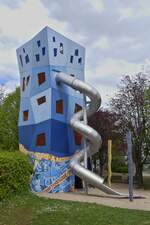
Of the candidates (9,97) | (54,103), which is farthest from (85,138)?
(9,97)

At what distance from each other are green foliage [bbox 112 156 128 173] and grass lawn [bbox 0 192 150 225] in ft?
119

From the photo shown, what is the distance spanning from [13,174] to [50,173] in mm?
6033

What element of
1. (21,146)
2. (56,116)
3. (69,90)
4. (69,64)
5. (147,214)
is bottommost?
(147,214)

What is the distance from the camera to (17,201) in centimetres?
1655

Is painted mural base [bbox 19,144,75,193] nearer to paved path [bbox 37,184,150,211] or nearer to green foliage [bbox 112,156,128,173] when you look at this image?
paved path [bbox 37,184,150,211]

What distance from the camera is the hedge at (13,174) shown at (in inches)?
683

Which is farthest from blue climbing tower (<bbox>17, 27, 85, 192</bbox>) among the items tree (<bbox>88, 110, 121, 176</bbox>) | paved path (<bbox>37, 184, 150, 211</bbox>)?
tree (<bbox>88, 110, 121, 176</bbox>)

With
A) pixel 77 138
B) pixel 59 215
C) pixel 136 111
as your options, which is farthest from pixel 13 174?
pixel 136 111

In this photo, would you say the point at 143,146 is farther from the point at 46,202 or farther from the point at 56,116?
the point at 46,202

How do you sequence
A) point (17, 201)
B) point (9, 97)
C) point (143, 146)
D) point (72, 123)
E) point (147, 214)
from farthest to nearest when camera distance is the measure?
point (9, 97)
point (143, 146)
point (72, 123)
point (17, 201)
point (147, 214)

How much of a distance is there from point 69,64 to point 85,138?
194 inches

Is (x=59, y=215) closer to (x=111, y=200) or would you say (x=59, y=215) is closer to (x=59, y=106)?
(x=111, y=200)

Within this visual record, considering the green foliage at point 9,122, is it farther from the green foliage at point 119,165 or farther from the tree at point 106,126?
the green foliage at point 119,165

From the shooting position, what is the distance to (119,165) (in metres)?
53.4
